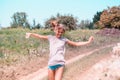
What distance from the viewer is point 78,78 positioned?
13.9 m

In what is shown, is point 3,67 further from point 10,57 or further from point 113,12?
point 113,12

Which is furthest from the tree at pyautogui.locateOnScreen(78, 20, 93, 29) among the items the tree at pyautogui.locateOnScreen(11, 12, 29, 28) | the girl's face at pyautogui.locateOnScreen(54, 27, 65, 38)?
the girl's face at pyautogui.locateOnScreen(54, 27, 65, 38)

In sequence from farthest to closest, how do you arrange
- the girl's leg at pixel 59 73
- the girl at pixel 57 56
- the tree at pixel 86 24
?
1. the tree at pixel 86 24
2. the girl at pixel 57 56
3. the girl's leg at pixel 59 73

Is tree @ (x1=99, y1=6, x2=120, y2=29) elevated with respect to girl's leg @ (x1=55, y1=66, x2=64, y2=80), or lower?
lower

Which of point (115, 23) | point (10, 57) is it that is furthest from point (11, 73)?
point (115, 23)

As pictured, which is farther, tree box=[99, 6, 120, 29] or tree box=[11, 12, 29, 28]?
tree box=[11, 12, 29, 28]

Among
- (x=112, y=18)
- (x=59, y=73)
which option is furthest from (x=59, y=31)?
(x=112, y=18)

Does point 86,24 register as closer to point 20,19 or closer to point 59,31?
point 20,19

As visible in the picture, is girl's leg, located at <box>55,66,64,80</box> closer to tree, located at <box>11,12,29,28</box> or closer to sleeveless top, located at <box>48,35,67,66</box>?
sleeveless top, located at <box>48,35,67,66</box>

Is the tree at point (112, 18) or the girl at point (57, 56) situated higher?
the girl at point (57, 56)

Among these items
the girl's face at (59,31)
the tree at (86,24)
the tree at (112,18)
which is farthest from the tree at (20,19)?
the girl's face at (59,31)

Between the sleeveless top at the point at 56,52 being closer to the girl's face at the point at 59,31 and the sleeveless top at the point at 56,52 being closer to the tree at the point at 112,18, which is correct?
the girl's face at the point at 59,31

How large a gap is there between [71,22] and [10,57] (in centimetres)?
2512

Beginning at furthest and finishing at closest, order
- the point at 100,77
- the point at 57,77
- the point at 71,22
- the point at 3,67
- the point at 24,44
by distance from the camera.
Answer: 1. the point at 71,22
2. the point at 24,44
3. the point at 3,67
4. the point at 100,77
5. the point at 57,77
